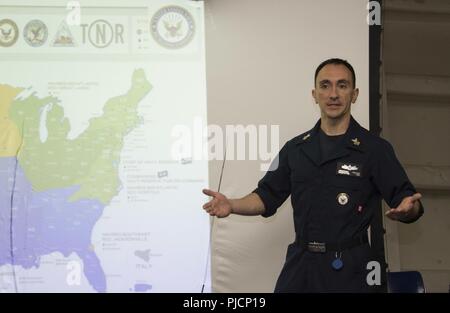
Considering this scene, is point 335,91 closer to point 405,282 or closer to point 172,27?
point 172,27

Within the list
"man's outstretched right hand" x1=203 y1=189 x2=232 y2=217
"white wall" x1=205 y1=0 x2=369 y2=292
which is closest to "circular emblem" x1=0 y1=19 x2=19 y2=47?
"white wall" x1=205 y1=0 x2=369 y2=292

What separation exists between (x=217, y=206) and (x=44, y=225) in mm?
690

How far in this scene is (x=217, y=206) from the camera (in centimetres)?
218

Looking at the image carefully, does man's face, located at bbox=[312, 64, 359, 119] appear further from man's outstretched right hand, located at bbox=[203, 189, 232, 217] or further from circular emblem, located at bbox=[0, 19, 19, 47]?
circular emblem, located at bbox=[0, 19, 19, 47]

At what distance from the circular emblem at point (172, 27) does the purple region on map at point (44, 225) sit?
0.68 m

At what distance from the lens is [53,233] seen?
2.30 meters

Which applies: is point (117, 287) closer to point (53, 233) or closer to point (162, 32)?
point (53, 233)

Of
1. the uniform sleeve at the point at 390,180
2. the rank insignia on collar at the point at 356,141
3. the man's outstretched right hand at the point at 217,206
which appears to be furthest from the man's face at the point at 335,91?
the man's outstretched right hand at the point at 217,206

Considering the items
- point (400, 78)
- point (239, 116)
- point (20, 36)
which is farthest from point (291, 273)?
point (20, 36)

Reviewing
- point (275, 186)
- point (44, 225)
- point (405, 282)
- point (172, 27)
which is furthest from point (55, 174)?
point (405, 282)

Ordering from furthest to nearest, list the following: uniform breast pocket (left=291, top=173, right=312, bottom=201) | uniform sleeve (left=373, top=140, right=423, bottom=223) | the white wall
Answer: the white wall
uniform breast pocket (left=291, top=173, right=312, bottom=201)
uniform sleeve (left=373, top=140, right=423, bottom=223)

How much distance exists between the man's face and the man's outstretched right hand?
0.51 metres

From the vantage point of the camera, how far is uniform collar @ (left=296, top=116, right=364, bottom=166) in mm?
2184

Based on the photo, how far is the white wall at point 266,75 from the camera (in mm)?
2330
